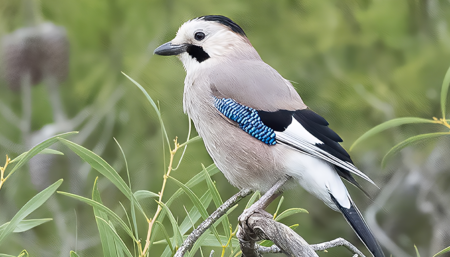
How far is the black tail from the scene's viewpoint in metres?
0.96

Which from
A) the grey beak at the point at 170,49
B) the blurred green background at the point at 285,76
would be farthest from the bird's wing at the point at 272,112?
the blurred green background at the point at 285,76

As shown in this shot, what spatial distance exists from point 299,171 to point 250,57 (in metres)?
0.36

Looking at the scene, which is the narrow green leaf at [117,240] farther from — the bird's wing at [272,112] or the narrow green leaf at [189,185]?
the bird's wing at [272,112]

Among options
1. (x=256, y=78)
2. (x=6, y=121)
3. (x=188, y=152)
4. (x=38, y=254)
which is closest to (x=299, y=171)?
(x=256, y=78)

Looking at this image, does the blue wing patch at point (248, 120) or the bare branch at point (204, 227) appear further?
the blue wing patch at point (248, 120)

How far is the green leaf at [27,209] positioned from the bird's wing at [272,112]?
1.41ft

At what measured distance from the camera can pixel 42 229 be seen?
7.23ft

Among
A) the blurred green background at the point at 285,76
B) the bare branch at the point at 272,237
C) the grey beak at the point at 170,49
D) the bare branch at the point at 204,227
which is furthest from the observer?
the blurred green background at the point at 285,76

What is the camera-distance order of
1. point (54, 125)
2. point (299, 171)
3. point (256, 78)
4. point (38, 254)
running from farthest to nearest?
point (54, 125), point (38, 254), point (256, 78), point (299, 171)

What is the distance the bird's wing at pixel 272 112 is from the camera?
113cm

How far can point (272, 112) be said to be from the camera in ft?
3.88

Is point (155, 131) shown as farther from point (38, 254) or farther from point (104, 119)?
point (38, 254)

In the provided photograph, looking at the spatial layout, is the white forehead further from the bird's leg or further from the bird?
the bird's leg

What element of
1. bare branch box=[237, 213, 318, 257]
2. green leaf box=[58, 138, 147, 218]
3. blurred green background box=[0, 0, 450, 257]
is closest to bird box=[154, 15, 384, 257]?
bare branch box=[237, 213, 318, 257]
